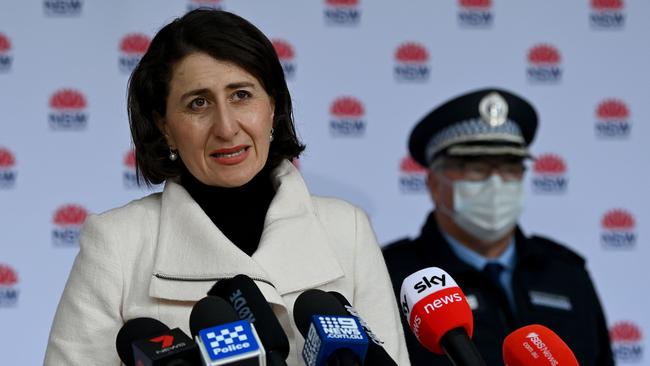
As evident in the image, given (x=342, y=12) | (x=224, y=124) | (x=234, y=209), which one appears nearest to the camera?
(x=224, y=124)

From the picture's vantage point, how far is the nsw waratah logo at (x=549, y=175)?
3.57 meters

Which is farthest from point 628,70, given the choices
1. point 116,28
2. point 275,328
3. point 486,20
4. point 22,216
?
point 275,328

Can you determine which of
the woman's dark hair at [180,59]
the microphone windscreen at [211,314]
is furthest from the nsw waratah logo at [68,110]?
the microphone windscreen at [211,314]

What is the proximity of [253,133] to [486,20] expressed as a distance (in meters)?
2.25

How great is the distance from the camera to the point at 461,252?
2832 millimetres

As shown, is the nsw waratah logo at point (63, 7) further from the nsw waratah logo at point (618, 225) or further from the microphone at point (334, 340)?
the microphone at point (334, 340)

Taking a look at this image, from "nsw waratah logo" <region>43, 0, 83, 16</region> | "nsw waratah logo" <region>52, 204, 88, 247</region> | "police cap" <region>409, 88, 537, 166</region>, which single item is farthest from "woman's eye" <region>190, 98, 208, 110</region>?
"nsw waratah logo" <region>43, 0, 83, 16</region>

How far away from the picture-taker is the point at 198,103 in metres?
1.49

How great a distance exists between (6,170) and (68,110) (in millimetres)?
284

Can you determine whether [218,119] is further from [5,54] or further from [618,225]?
[618,225]

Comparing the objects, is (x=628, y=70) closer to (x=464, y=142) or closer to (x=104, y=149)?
(x=464, y=142)

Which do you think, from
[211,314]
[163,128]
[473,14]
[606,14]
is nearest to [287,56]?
[473,14]

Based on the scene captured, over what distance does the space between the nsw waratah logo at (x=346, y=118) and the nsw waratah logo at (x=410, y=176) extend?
190 mm

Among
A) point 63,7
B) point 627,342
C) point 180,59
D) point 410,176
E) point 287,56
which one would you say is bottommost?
point 627,342
